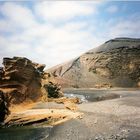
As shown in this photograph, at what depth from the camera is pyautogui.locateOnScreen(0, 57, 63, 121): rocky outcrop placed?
2830 centimetres

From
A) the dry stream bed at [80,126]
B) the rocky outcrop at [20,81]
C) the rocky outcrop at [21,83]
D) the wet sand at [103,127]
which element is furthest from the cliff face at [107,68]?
the wet sand at [103,127]

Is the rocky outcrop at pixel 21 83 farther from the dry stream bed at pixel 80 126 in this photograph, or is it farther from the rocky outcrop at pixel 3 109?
the dry stream bed at pixel 80 126

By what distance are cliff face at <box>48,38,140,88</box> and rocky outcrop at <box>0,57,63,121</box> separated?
35.7 metres

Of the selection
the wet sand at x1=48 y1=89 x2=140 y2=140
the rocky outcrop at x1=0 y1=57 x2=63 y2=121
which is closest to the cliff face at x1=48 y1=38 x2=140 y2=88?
the rocky outcrop at x1=0 y1=57 x2=63 y2=121

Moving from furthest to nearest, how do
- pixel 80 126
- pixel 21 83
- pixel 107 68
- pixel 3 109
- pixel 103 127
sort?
1. pixel 107 68
2. pixel 21 83
3. pixel 3 109
4. pixel 80 126
5. pixel 103 127

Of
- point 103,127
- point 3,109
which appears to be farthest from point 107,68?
point 103,127

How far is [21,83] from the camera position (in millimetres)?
30156

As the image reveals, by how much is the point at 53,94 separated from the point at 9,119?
10047 millimetres

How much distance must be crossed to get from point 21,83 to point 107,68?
1883 inches

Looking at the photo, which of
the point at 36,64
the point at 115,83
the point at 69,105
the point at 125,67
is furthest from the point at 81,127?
the point at 125,67

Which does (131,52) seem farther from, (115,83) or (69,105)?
(69,105)

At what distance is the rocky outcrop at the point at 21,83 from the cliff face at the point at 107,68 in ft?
117

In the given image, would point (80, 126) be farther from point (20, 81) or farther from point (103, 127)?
point (20, 81)

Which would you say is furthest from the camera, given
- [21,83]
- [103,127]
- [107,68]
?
[107,68]
